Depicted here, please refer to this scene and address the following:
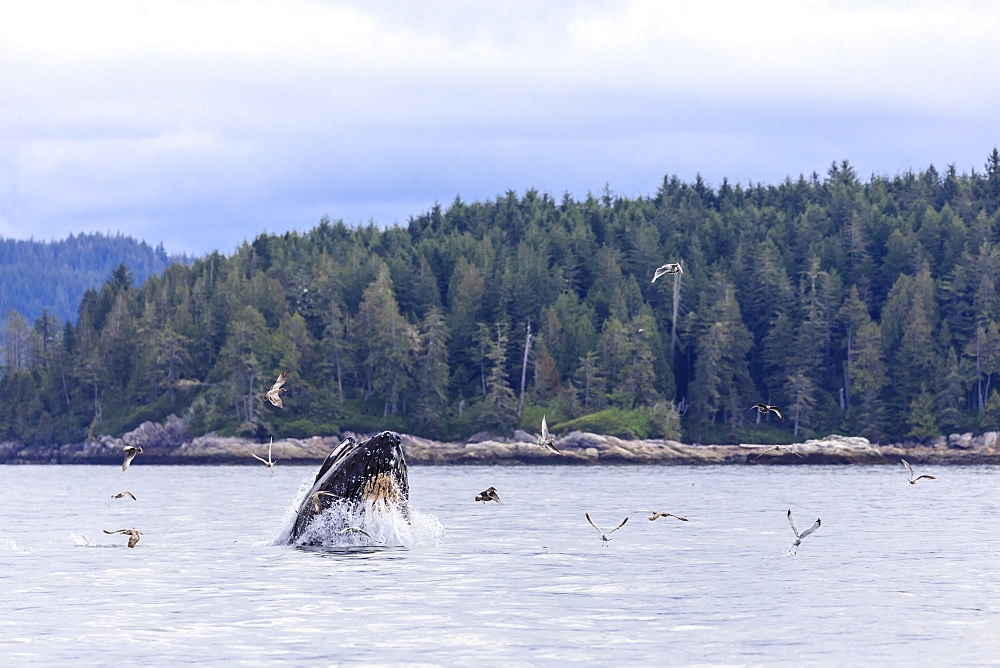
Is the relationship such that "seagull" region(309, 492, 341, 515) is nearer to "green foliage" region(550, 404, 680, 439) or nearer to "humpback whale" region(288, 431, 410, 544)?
"humpback whale" region(288, 431, 410, 544)

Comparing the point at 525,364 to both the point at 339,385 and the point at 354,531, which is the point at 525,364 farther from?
the point at 354,531

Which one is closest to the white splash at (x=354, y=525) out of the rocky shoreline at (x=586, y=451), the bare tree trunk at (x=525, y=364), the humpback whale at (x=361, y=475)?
the humpback whale at (x=361, y=475)

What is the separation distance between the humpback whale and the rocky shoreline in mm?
105923

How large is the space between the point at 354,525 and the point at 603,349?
139288 millimetres

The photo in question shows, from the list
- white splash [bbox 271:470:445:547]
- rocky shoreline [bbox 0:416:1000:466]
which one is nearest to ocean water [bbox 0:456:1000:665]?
white splash [bbox 271:470:445:547]

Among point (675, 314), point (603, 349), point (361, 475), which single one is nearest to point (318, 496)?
point (361, 475)

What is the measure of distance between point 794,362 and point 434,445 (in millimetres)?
47033

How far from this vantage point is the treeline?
16512 centimetres

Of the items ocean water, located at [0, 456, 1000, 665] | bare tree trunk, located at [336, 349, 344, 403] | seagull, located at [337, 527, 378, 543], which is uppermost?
bare tree trunk, located at [336, 349, 344, 403]

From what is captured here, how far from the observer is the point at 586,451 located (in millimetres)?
148000

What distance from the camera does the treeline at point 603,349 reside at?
165125 mm

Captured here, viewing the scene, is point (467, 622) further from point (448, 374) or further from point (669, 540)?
point (448, 374)

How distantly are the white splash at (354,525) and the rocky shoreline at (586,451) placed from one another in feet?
338

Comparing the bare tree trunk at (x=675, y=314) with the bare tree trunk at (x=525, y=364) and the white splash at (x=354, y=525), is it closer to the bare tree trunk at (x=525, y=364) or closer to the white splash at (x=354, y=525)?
the bare tree trunk at (x=525, y=364)
